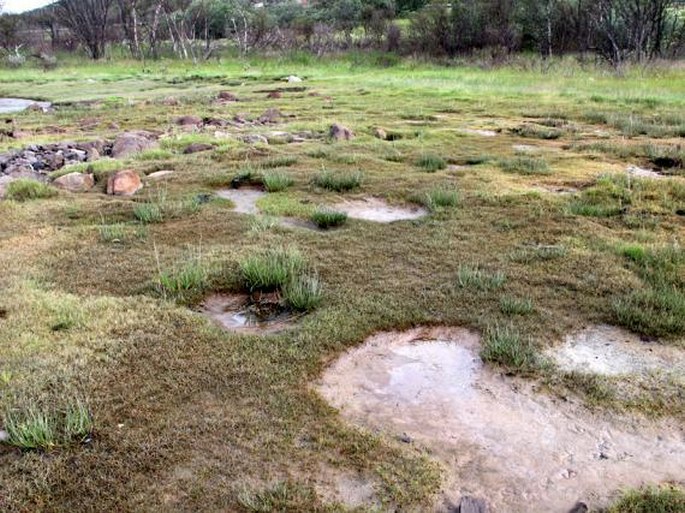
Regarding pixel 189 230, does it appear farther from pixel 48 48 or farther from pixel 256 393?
pixel 48 48

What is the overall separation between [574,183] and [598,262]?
2332mm

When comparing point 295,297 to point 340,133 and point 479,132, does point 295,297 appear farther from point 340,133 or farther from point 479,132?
point 479,132

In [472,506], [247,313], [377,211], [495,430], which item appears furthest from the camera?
[377,211]

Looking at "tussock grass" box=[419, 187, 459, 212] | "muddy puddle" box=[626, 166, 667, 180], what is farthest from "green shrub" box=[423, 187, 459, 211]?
"muddy puddle" box=[626, 166, 667, 180]

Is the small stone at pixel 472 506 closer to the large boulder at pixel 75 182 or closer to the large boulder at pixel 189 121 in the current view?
→ the large boulder at pixel 75 182

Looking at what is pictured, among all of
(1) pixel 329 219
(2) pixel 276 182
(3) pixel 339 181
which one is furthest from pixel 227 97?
(1) pixel 329 219

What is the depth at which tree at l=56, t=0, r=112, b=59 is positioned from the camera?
3625 centimetres

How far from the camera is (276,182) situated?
5.80 metres

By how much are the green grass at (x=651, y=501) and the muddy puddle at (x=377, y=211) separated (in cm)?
310

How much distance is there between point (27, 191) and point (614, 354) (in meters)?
5.18

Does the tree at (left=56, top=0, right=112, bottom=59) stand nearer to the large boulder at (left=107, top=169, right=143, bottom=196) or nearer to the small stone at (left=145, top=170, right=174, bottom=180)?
the small stone at (left=145, top=170, right=174, bottom=180)

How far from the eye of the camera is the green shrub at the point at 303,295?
10.9 feet

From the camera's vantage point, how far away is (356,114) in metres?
11.8

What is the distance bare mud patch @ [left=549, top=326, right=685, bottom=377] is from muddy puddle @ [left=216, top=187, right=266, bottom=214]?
2.96 meters
